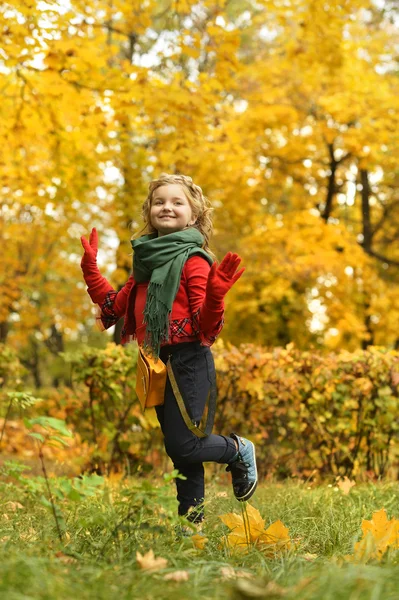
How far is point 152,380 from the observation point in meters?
2.79

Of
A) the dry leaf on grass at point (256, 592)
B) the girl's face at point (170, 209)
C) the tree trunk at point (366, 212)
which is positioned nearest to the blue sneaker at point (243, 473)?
the girl's face at point (170, 209)

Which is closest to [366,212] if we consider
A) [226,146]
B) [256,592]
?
[226,146]

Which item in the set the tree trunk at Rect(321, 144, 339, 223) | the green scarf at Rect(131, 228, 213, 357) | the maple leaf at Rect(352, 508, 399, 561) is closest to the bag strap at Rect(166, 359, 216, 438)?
the green scarf at Rect(131, 228, 213, 357)

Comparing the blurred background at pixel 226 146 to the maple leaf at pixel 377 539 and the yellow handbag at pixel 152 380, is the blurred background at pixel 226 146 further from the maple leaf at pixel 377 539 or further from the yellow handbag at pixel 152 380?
the maple leaf at pixel 377 539

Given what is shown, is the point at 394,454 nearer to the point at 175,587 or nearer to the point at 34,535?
the point at 34,535

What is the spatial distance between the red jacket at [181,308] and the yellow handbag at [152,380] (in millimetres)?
119

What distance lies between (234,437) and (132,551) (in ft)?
3.68

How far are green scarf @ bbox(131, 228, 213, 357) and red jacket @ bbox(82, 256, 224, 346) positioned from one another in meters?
0.06

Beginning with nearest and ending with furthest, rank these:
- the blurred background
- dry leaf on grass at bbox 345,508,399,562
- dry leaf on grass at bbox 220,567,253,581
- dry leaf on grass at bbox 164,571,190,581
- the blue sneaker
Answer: dry leaf on grass at bbox 164,571,190,581 < dry leaf on grass at bbox 220,567,253,581 < dry leaf on grass at bbox 345,508,399,562 < the blue sneaker < the blurred background

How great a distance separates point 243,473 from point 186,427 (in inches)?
17.5

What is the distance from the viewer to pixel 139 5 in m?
6.04

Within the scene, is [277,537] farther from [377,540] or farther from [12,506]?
[12,506]

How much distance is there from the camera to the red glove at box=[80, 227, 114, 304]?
314 cm

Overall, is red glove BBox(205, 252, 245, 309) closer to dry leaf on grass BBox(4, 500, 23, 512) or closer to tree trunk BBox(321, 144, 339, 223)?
dry leaf on grass BBox(4, 500, 23, 512)
